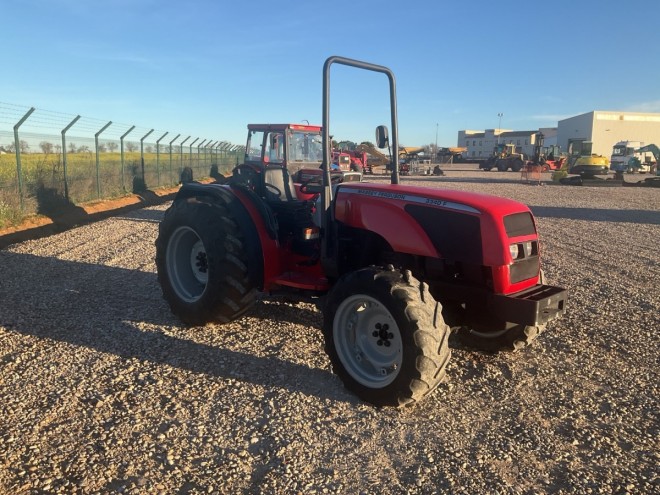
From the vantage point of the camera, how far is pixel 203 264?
17.3ft

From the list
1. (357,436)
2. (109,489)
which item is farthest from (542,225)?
(109,489)

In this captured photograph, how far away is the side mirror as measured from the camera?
426cm

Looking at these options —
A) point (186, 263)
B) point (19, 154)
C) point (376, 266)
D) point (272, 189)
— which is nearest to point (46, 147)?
point (19, 154)

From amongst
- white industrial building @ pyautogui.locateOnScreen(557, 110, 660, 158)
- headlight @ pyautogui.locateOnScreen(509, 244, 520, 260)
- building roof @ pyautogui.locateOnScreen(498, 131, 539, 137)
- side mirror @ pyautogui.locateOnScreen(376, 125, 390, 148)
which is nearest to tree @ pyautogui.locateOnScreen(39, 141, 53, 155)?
side mirror @ pyautogui.locateOnScreen(376, 125, 390, 148)

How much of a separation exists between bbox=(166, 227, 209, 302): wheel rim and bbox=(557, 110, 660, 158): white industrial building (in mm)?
71102

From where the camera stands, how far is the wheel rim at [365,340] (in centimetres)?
356

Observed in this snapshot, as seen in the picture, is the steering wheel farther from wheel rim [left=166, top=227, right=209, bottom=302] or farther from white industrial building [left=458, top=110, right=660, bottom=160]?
white industrial building [left=458, top=110, right=660, bottom=160]

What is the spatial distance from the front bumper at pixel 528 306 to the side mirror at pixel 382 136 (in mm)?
1543

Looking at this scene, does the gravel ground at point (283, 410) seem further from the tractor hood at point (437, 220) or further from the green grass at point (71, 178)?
the green grass at point (71, 178)

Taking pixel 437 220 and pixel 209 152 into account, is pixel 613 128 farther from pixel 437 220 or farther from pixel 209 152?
pixel 437 220

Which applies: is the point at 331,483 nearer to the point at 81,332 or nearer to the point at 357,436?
the point at 357,436

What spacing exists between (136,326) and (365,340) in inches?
93.7

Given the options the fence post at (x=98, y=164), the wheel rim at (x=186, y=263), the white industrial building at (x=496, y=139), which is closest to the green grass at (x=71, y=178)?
the fence post at (x=98, y=164)

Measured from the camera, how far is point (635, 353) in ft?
14.9
